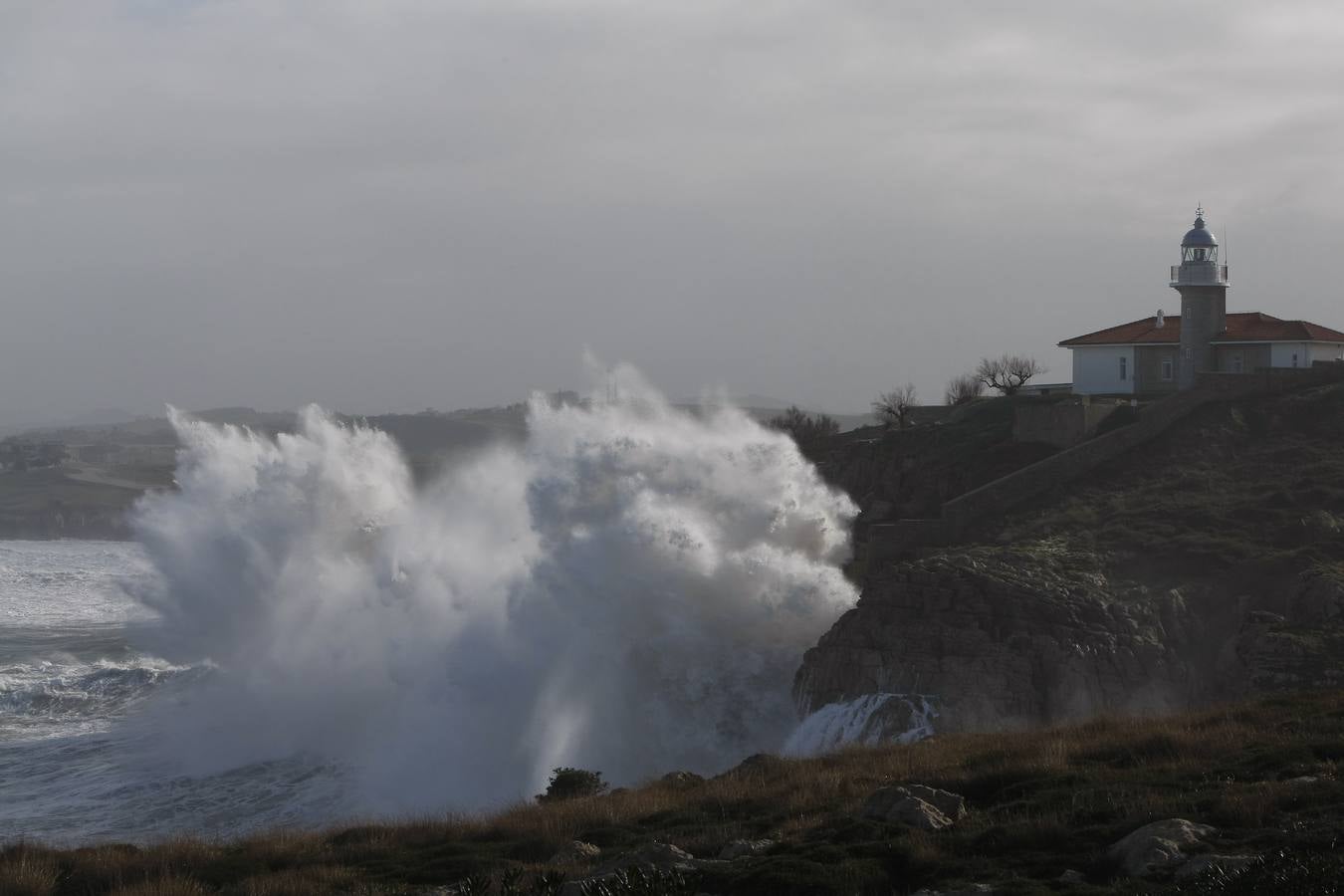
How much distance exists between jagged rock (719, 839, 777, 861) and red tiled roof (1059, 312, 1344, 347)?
34.1 meters

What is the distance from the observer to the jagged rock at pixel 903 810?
1052cm

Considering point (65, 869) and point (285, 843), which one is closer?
point (65, 869)

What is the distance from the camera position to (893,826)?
10.4 meters

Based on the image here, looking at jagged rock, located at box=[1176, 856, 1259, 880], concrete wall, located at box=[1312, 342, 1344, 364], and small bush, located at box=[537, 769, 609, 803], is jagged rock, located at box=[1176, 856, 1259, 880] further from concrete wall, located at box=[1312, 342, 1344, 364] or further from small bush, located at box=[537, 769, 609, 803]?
concrete wall, located at box=[1312, 342, 1344, 364]

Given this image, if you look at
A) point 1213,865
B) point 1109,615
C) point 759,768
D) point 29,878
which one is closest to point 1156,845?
point 1213,865

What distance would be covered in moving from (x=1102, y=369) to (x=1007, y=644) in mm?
22968

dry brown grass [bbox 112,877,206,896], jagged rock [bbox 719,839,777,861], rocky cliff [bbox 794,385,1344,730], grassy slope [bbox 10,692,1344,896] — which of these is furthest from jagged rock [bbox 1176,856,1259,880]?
rocky cliff [bbox 794,385,1344,730]

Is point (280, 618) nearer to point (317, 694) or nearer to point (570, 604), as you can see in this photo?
point (317, 694)

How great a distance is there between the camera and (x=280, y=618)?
36.0 meters

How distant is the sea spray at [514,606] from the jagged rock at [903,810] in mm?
12715

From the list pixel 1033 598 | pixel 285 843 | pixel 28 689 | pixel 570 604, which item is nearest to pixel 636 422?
pixel 570 604

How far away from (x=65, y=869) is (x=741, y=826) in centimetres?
555

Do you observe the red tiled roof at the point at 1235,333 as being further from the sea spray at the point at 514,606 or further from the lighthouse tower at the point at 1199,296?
the sea spray at the point at 514,606

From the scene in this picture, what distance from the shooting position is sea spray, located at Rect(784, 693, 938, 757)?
22.5m
